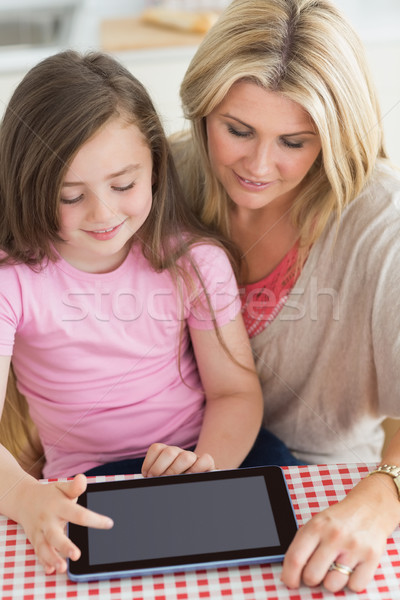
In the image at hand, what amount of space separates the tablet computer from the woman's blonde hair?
54 cm

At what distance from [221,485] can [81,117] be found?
551 millimetres

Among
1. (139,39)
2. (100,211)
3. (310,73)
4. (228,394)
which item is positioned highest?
(310,73)

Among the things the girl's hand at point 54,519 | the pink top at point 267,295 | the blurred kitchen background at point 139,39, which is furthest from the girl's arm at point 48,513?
the blurred kitchen background at point 139,39

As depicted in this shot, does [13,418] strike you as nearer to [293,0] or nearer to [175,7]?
[293,0]

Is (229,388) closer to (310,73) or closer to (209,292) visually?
(209,292)

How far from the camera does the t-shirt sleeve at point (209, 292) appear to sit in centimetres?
126

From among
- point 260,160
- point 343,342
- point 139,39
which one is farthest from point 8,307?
point 139,39

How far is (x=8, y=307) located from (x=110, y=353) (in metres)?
0.20

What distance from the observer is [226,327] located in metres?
1.27

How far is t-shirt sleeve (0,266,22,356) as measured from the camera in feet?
3.76

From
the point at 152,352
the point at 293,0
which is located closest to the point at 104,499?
the point at 152,352

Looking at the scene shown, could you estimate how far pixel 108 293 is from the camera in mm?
1237

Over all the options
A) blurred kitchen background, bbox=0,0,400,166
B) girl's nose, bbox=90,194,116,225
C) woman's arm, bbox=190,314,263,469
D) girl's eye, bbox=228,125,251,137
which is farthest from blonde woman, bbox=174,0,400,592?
blurred kitchen background, bbox=0,0,400,166

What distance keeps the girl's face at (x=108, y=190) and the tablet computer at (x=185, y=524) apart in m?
0.40
